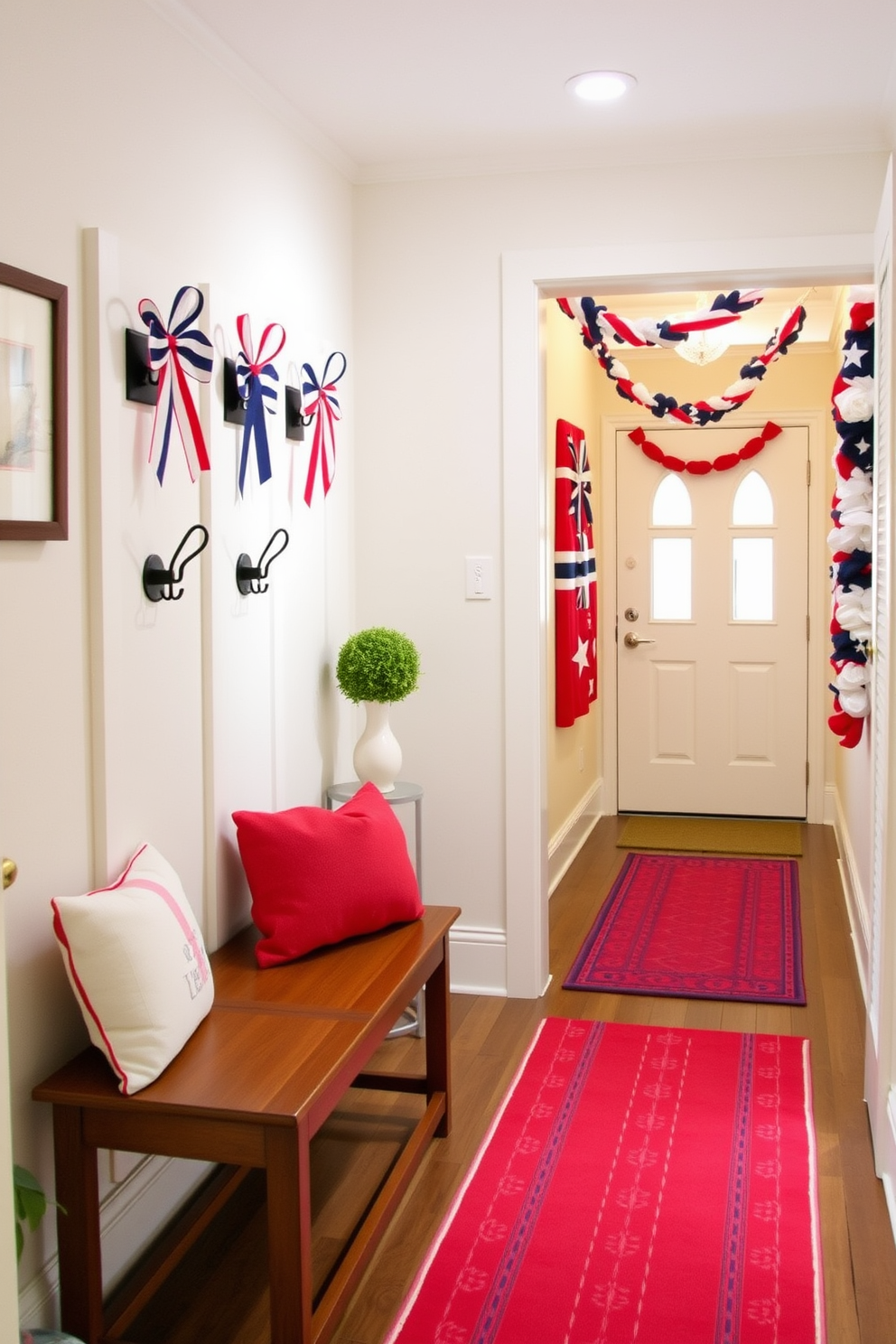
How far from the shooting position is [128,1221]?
227 centimetres

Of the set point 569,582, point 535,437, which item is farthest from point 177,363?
point 569,582

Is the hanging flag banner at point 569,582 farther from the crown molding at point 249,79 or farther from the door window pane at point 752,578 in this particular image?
the crown molding at point 249,79

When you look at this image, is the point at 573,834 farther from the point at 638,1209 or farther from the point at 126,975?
the point at 126,975

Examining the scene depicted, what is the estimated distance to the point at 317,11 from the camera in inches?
98.0

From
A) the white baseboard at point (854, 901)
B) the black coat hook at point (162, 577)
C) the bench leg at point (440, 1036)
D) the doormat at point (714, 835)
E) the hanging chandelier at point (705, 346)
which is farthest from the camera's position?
the doormat at point (714, 835)

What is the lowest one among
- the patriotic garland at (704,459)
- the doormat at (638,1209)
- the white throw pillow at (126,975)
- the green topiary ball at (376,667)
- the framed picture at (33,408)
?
the doormat at (638,1209)

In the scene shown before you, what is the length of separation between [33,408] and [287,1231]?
1.30 metres

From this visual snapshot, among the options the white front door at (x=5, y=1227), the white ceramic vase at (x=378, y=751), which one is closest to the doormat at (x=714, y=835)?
the white ceramic vase at (x=378, y=751)

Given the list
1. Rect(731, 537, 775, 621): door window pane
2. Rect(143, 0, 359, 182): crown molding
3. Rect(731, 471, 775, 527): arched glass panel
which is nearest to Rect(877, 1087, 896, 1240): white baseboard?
Rect(143, 0, 359, 182): crown molding

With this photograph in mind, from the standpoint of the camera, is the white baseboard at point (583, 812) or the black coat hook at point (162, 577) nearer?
the black coat hook at point (162, 577)

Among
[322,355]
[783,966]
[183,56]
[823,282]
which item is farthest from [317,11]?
[783,966]

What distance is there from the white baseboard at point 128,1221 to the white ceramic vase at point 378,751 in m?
1.11

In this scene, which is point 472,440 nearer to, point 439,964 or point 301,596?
point 301,596

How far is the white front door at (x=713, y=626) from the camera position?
239 inches
